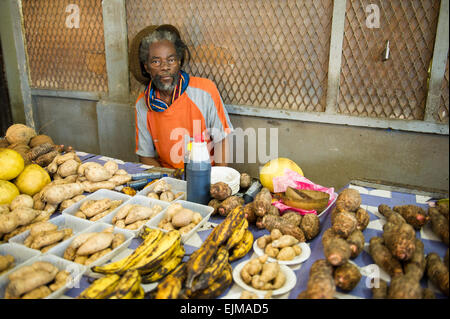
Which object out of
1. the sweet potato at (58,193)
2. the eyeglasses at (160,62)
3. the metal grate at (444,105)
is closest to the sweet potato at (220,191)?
the sweet potato at (58,193)

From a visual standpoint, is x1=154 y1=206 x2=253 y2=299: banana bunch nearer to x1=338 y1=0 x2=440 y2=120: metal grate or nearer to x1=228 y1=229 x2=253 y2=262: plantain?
x1=228 y1=229 x2=253 y2=262: plantain

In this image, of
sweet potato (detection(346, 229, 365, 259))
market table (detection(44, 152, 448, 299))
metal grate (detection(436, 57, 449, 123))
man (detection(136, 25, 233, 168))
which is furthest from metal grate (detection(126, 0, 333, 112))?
sweet potato (detection(346, 229, 365, 259))

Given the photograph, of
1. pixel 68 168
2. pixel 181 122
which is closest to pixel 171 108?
pixel 181 122

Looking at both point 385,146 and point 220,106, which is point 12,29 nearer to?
point 220,106

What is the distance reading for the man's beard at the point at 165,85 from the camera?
3346 mm

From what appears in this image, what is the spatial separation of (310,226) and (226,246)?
0.46 meters

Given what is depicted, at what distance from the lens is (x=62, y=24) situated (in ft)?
15.8

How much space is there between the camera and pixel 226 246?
5.09ft

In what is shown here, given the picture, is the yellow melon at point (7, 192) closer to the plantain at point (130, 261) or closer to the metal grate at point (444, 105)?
the plantain at point (130, 261)

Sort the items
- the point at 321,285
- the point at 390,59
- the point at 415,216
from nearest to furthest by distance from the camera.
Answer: the point at 321,285, the point at 415,216, the point at 390,59

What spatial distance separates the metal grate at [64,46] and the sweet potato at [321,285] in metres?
4.27

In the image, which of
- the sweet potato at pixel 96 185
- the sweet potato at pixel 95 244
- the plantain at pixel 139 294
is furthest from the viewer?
the sweet potato at pixel 96 185

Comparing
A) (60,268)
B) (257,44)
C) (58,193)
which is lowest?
(60,268)

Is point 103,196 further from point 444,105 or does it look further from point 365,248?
point 444,105
